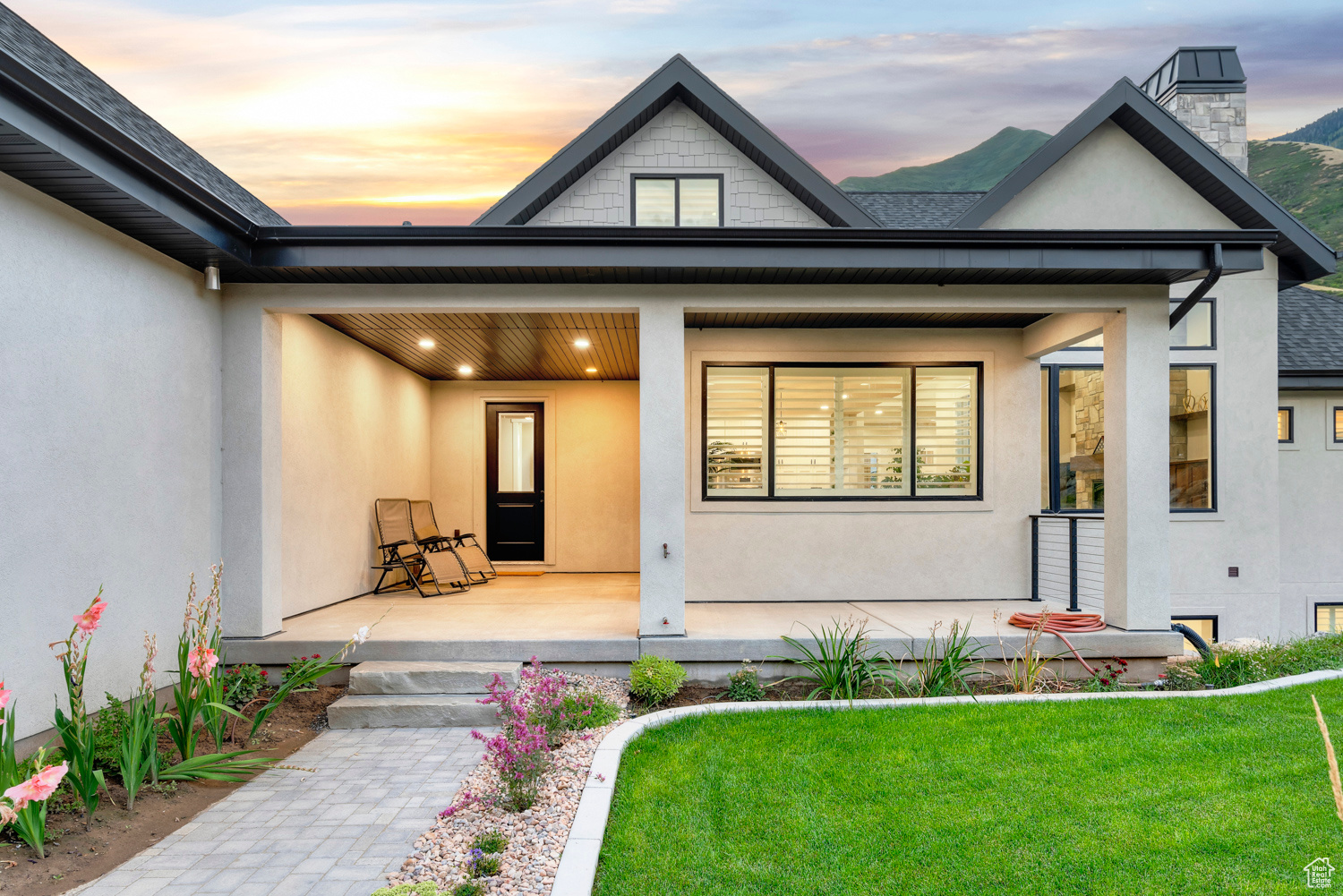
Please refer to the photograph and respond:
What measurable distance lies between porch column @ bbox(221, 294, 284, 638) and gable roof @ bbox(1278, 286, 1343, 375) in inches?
457

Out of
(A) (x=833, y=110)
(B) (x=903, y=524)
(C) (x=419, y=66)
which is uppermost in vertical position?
(A) (x=833, y=110)

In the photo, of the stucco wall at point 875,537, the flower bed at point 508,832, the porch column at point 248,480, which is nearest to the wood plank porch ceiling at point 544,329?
the stucco wall at point 875,537

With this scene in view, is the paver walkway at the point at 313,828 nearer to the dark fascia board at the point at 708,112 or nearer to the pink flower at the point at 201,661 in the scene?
the pink flower at the point at 201,661

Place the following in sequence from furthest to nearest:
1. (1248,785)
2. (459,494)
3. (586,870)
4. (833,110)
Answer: (833,110), (459,494), (1248,785), (586,870)

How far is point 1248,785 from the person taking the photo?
3309 millimetres

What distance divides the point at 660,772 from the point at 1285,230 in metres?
9.37

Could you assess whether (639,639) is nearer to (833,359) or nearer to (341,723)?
(341,723)

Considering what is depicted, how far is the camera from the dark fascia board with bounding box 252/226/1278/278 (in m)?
5.03

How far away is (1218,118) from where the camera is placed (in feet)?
31.4

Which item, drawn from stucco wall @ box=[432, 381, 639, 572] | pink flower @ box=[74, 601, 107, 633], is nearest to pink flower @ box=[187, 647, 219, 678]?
pink flower @ box=[74, 601, 107, 633]

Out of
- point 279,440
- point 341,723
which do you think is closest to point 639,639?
point 341,723

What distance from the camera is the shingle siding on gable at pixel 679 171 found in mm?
7453

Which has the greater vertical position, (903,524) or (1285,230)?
(1285,230)

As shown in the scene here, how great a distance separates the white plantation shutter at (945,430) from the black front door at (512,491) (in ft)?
16.6
